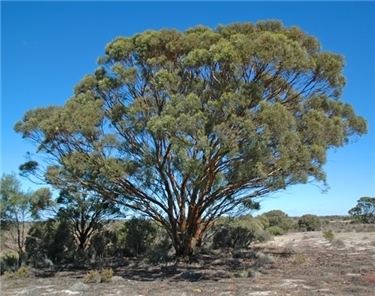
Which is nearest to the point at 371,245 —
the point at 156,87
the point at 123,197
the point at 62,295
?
the point at 123,197

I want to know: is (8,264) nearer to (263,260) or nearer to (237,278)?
(237,278)

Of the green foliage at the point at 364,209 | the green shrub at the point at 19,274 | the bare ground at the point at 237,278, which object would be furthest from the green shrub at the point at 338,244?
the green foliage at the point at 364,209

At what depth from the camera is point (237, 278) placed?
1823 cm

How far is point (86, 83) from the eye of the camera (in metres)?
22.2

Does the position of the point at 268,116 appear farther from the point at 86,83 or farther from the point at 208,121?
the point at 86,83

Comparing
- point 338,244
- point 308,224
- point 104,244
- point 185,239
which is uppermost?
point 308,224

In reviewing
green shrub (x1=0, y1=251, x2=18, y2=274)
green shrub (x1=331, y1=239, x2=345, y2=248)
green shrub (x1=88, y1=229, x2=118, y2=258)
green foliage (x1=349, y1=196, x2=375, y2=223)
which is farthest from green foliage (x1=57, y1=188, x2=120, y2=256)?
green foliage (x1=349, y1=196, x2=375, y2=223)

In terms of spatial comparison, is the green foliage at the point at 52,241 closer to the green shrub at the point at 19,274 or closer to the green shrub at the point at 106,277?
the green shrub at the point at 19,274

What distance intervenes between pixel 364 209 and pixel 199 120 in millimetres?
59212

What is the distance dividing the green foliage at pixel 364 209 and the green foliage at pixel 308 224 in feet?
58.2

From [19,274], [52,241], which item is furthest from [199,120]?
[52,241]

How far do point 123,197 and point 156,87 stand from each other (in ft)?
20.1

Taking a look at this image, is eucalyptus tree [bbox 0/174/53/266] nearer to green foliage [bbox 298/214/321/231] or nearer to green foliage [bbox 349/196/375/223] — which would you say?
green foliage [bbox 298/214/321/231]

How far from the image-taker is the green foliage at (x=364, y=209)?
6899 cm
